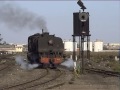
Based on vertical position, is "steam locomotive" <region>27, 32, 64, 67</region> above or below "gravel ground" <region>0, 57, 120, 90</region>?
above

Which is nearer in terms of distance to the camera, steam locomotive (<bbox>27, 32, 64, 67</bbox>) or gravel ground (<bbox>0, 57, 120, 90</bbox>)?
gravel ground (<bbox>0, 57, 120, 90</bbox>)

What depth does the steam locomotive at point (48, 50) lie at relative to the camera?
3482 cm

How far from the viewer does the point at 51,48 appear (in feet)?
116

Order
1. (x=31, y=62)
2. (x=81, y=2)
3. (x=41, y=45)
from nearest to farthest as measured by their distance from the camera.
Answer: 1. (x=81, y=2)
2. (x=41, y=45)
3. (x=31, y=62)

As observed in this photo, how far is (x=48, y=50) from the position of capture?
35.2 m

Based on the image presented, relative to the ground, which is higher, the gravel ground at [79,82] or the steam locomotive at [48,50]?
the steam locomotive at [48,50]

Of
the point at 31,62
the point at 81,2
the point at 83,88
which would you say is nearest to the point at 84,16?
the point at 81,2

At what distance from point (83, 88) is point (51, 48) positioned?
19.0 metres

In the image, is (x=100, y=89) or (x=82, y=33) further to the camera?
(x=82, y=33)

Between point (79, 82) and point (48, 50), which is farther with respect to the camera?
point (48, 50)

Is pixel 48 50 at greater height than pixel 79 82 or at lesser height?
greater

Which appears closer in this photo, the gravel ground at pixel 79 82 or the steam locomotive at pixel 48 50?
the gravel ground at pixel 79 82

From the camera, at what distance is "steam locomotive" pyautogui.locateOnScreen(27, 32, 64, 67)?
3482cm

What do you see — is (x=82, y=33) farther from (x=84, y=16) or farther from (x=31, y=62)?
(x=31, y=62)
